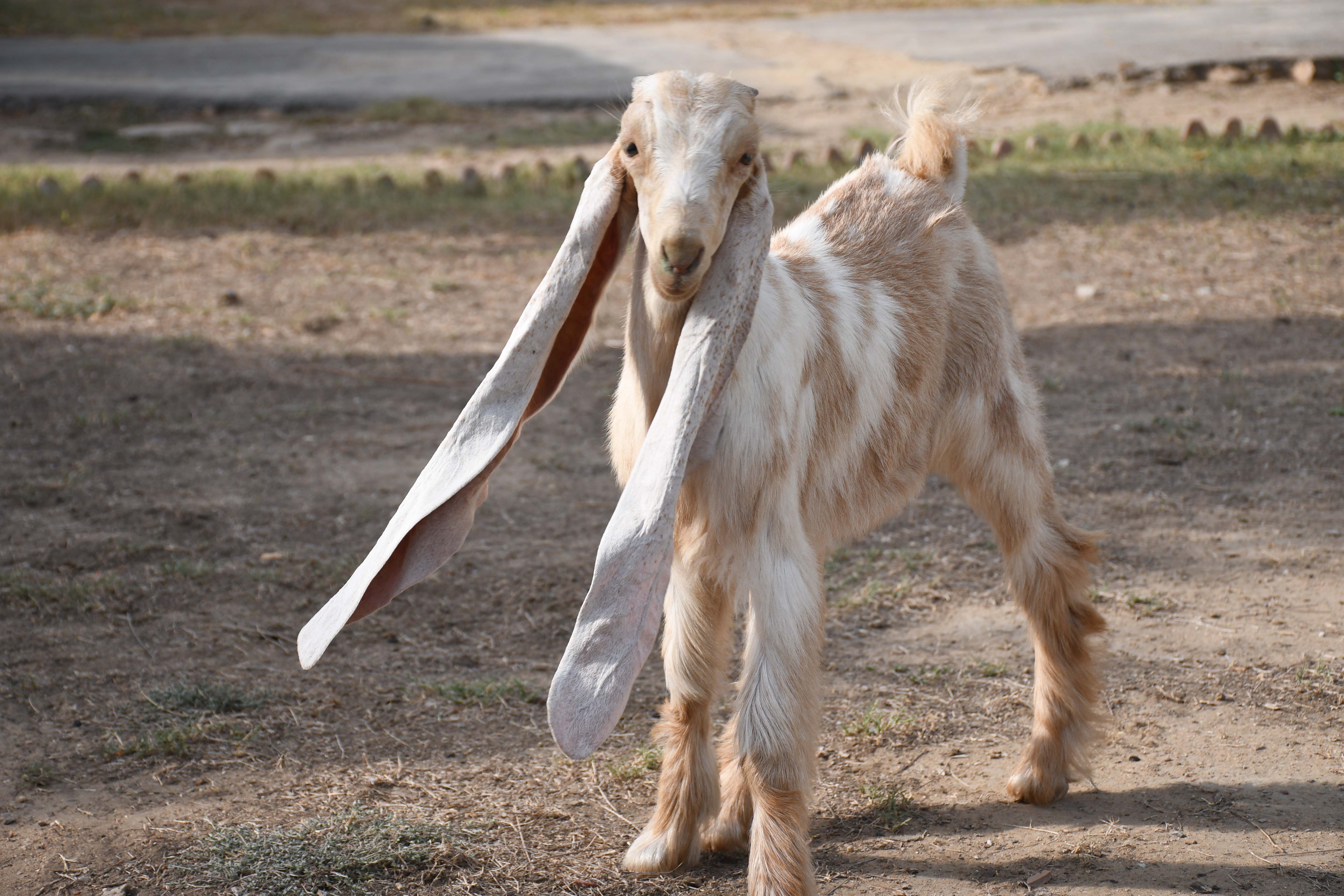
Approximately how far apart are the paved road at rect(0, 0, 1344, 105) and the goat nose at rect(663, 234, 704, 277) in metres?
9.83

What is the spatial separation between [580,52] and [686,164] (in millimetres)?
14630

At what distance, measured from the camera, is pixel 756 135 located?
Answer: 2.52 meters

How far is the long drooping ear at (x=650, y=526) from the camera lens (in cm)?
248

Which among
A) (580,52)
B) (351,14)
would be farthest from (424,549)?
(351,14)

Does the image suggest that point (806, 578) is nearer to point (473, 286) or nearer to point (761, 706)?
point (761, 706)

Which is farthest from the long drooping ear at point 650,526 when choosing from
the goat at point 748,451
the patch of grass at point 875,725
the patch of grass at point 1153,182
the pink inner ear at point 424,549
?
the patch of grass at point 1153,182

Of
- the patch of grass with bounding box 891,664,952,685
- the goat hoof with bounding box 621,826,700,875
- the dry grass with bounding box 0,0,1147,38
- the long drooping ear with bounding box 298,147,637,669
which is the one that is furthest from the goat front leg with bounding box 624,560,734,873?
the dry grass with bounding box 0,0,1147,38

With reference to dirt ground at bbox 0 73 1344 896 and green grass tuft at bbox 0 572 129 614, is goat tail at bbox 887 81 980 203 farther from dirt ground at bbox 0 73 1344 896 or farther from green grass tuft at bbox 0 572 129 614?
green grass tuft at bbox 0 572 129 614

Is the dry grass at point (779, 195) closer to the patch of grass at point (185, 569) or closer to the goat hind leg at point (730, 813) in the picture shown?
the patch of grass at point (185, 569)

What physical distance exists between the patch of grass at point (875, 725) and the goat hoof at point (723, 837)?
25.7 inches

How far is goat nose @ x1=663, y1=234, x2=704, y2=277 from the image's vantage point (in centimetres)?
235

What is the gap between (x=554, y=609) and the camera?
4.60m

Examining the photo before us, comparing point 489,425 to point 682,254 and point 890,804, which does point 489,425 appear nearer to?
point 682,254

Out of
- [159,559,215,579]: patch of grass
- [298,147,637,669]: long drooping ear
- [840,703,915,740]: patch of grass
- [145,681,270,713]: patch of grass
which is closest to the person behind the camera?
[298,147,637,669]: long drooping ear
